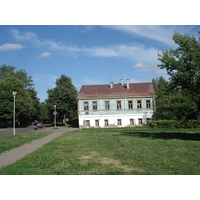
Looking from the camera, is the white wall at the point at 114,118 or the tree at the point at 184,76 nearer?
the tree at the point at 184,76

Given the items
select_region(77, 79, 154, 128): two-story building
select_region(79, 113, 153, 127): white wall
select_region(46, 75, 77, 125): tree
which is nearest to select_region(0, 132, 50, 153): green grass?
select_region(79, 113, 153, 127): white wall

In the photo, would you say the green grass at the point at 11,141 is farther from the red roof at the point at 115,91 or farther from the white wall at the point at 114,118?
the red roof at the point at 115,91

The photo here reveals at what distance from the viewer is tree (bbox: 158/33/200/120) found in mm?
15758

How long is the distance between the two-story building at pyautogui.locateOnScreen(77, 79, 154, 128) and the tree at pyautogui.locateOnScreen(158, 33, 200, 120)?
973 inches

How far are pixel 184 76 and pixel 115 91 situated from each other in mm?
27999

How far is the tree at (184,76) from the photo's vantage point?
15758 mm

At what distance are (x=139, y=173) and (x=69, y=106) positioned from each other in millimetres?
49855

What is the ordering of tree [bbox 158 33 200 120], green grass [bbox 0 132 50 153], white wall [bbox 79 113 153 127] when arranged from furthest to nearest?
white wall [bbox 79 113 153 127] → tree [bbox 158 33 200 120] → green grass [bbox 0 132 50 153]

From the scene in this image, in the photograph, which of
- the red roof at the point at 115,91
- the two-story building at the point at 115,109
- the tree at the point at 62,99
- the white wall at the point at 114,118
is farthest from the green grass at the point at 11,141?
the tree at the point at 62,99

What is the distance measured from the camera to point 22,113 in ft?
182

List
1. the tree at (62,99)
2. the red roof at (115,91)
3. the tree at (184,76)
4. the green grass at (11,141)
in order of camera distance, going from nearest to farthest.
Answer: the green grass at (11,141) → the tree at (184,76) → the red roof at (115,91) → the tree at (62,99)

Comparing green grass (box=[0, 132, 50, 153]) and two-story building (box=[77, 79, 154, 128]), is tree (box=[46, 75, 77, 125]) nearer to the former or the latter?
two-story building (box=[77, 79, 154, 128])

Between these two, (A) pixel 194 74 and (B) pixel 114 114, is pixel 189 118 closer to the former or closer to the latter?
(A) pixel 194 74

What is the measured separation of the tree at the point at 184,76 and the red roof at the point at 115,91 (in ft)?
81.2
